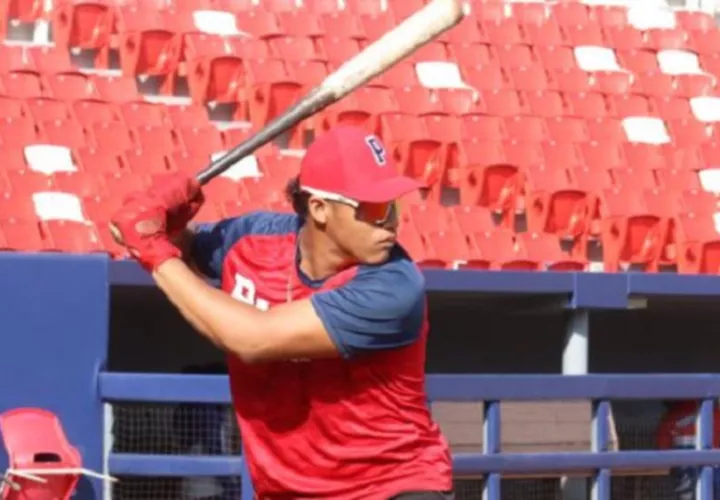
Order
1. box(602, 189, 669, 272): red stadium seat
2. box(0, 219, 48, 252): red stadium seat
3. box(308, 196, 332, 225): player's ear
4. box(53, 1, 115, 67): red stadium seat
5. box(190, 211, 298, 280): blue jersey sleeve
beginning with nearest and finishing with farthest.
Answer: box(308, 196, 332, 225): player's ear
box(190, 211, 298, 280): blue jersey sleeve
box(0, 219, 48, 252): red stadium seat
box(602, 189, 669, 272): red stadium seat
box(53, 1, 115, 67): red stadium seat

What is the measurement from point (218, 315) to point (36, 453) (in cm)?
174

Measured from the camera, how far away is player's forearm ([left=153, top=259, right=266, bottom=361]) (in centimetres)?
336

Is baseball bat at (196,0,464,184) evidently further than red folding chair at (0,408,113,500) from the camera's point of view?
No

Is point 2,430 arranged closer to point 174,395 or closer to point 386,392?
point 174,395

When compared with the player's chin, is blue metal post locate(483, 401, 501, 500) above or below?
above

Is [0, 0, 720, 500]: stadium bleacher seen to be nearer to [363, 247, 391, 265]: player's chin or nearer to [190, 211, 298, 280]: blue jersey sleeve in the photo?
[190, 211, 298, 280]: blue jersey sleeve

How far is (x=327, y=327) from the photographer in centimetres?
339

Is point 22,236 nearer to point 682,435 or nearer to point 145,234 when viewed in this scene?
point 682,435

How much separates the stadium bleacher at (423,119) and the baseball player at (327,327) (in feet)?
12.0

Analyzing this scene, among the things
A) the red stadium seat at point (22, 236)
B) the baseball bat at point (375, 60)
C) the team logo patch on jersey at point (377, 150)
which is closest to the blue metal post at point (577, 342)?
the red stadium seat at point (22, 236)

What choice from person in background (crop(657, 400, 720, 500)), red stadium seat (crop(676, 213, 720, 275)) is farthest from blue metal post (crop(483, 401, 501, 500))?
red stadium seat (crop(676, 213, 720, 275))

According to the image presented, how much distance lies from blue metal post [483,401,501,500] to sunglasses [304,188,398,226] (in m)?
2.17

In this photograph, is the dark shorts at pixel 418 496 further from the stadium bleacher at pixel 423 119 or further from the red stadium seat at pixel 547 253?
the red stadium seat at pixel 547 253

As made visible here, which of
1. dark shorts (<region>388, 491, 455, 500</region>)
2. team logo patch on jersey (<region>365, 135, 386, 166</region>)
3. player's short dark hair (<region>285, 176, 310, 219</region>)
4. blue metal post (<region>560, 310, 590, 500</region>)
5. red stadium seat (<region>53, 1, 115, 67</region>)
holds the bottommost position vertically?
dark shorts (<region>388, 491, 455, 500</region>)
